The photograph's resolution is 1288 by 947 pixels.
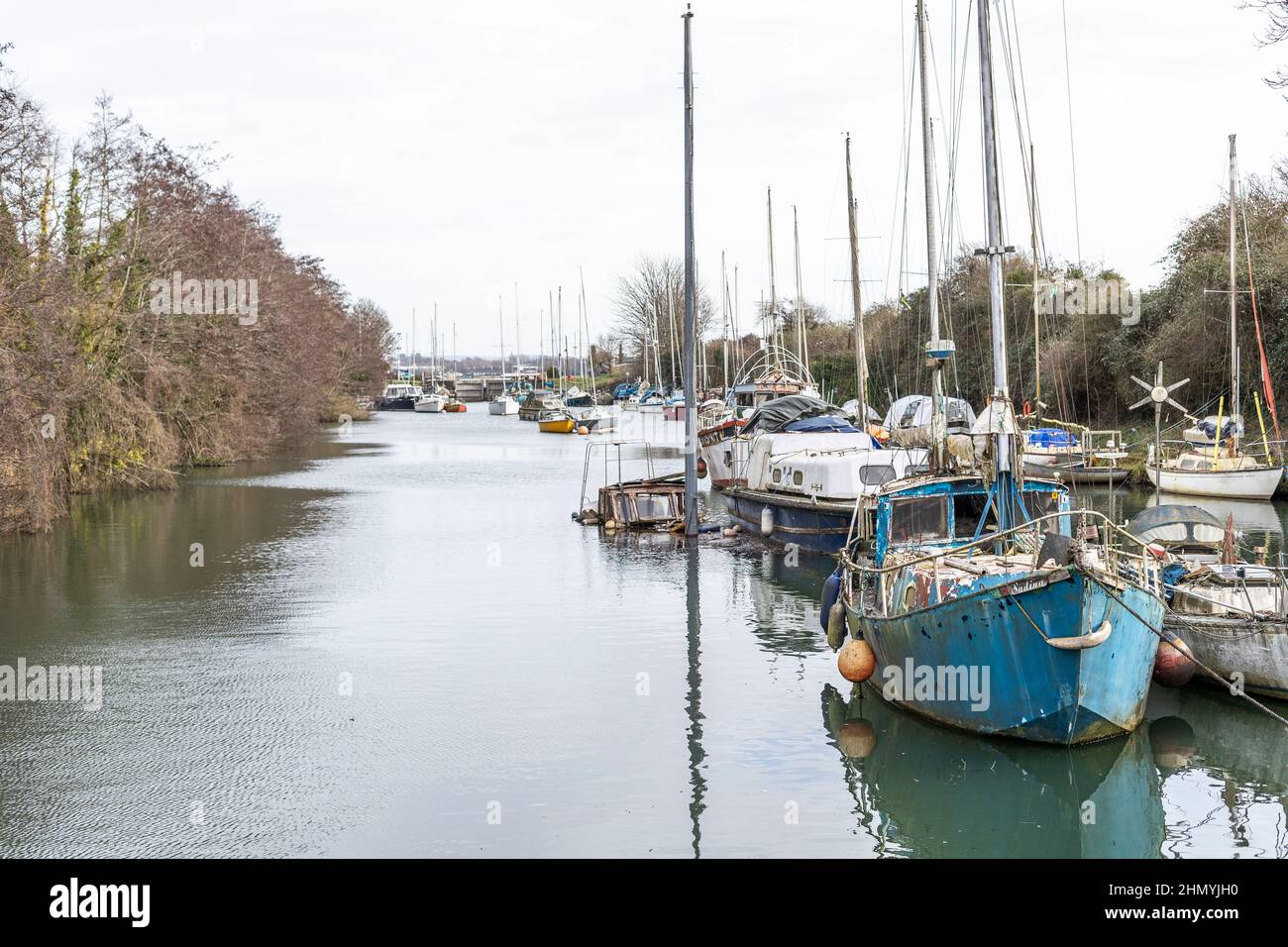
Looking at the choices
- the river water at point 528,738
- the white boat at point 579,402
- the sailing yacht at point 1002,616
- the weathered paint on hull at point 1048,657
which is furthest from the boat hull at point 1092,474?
the white boat at point 579,402

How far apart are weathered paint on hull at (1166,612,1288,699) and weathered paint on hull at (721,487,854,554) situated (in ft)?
40.0

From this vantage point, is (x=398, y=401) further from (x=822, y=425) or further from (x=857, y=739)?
(x=857, y=739)

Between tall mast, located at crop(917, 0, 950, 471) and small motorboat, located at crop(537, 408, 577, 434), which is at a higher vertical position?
tall mast, located at crop(917, 0, 950, 471)

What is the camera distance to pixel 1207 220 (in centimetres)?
5081

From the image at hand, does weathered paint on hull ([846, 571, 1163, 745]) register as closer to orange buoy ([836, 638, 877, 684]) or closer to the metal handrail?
the metal handrail

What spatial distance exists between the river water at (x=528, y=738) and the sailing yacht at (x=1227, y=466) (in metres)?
16.8

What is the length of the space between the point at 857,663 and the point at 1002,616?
8.28 feet

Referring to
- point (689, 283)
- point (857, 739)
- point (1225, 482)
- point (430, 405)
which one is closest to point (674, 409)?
point (430, 405)

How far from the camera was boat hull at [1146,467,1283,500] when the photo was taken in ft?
119

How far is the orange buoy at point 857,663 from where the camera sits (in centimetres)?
1506

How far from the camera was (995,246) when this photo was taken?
16.6 m

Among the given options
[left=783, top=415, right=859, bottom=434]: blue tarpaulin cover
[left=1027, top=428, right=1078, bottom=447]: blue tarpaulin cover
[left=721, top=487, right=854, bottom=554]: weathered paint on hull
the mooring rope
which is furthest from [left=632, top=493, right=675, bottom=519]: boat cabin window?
the mooring rope

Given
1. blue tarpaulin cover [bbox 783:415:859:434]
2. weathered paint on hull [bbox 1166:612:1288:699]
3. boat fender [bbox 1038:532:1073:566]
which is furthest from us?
blue tarpaulin cover [bbox 783:415:859:434]
